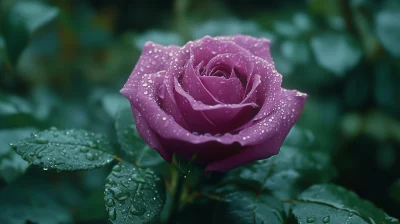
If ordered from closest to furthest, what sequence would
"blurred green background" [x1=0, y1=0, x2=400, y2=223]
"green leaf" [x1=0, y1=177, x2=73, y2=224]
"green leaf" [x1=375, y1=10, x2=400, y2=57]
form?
"green leaf" [x1=0, y1=177, x2=73, y2=224], "blurred green background" [x1=0, y1=0, x2=400, y2=223], "green leaf" [x1=375, y1=10, x2=400, y2=57]

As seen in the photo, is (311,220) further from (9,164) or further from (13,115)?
(13,115)

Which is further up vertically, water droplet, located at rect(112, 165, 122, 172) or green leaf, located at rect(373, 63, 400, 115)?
green leaf, located at rect(373, 63, 400, 115)

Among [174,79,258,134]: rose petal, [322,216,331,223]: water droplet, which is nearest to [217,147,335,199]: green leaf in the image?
[322,216,331,223]: water droplet

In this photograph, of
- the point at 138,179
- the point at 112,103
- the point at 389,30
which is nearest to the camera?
the point at 138,179

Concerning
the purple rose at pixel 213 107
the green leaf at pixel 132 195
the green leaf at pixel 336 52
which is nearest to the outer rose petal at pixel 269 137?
the purple rose at pixel 213 107

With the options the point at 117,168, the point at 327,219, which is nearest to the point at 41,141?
the point at 117,168

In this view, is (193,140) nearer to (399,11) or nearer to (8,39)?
(8,39)

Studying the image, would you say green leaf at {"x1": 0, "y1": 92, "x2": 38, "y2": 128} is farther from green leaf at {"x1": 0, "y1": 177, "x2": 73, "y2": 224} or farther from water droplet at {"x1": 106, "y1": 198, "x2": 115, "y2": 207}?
water droplet at {"x1": 106, "y1": 198, "x2": 115, "y2": 207}
